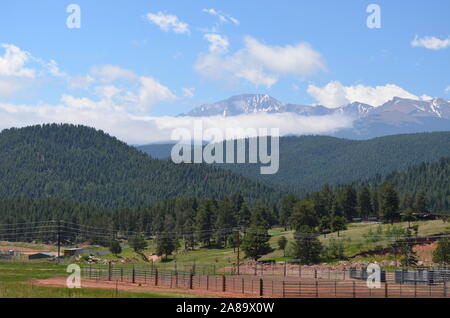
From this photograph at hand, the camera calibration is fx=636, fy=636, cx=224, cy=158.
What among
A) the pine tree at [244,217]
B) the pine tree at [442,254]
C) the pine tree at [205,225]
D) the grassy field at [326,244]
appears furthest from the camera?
the pine tree at [244,217]

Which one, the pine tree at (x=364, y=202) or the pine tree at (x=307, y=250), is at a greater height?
the pine tree at (x=364, y=202)

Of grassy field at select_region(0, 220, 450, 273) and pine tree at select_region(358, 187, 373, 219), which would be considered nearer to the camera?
grassy field at select_region(0, 220, 450, 273)

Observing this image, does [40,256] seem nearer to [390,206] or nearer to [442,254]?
[442,254]

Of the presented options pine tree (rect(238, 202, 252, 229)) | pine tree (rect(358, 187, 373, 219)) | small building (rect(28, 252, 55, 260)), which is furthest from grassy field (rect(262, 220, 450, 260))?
small building (rect(28, 252, 55, 260))

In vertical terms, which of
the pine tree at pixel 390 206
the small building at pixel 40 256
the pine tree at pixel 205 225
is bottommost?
the small building at pixel 40 256

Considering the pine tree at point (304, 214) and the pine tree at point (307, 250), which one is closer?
the pine tree at point (307, 250)

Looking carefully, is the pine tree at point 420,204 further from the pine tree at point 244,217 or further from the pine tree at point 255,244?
the pine tree at point 255,244

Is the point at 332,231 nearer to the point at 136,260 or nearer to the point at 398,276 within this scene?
the point at 136,260

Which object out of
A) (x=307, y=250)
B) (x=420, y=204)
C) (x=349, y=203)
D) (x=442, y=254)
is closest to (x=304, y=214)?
(x=349, y=203)

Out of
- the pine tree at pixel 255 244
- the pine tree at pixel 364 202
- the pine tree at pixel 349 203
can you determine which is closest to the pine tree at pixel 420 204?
the pine tree at pixel 364 202

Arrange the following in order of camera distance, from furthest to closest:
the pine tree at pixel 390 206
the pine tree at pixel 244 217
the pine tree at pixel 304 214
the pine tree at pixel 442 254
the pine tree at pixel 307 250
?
1. the pine tree at pixel 244 217
2. the pine tree at pixel 390 206
3. the pine tree at pixel 304 214
4. the pine tree at pixel 307 250
5. the pine tree at pixel 442 254

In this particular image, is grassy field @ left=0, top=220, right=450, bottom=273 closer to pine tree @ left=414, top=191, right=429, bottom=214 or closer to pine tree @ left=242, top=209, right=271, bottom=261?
pine tree @ left=242, top=209, right=271, bottom=261
